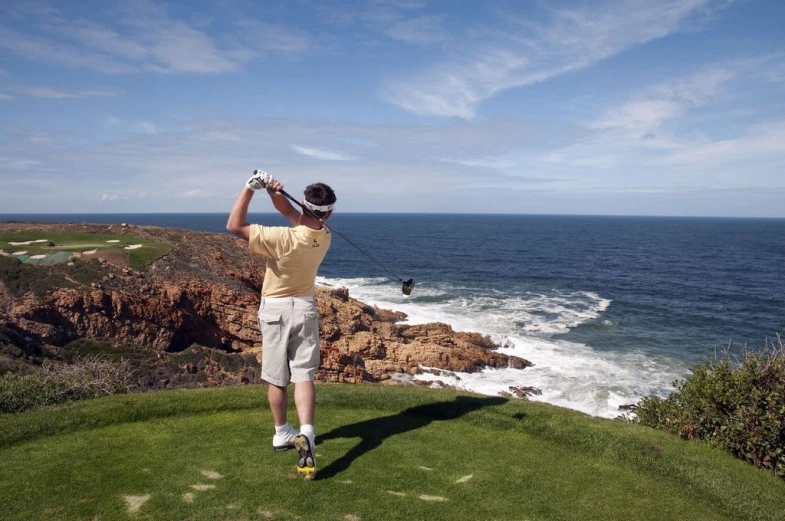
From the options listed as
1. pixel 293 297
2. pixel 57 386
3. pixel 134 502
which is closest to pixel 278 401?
pixel 293 297

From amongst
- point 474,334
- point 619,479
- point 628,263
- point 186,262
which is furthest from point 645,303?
point 619,479

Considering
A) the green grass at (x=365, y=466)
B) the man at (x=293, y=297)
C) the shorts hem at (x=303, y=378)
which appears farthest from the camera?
the shorts hem at (x=303, y=378)

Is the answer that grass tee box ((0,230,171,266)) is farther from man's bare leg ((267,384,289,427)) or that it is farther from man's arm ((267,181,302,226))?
man's arm ((267,181,302,226))

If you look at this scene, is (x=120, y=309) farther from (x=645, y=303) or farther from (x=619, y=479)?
(x=645, y=303)

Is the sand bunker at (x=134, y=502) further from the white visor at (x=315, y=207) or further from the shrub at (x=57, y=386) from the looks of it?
the shrub at (x=57, y=386)

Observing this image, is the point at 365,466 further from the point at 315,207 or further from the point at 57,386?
Result: the point at 57,386

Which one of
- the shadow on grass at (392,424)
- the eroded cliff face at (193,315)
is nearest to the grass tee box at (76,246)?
the eroded cliff face at (193,315)

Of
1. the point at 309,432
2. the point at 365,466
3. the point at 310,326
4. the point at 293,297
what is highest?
the point at 293,297

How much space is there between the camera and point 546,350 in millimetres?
30875

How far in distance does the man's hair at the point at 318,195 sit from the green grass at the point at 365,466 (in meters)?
2.95

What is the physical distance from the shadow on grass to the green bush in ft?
9.25

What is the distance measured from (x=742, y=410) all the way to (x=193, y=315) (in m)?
21.8

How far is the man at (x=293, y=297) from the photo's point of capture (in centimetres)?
583

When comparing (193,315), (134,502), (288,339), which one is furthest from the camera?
(193,315)
